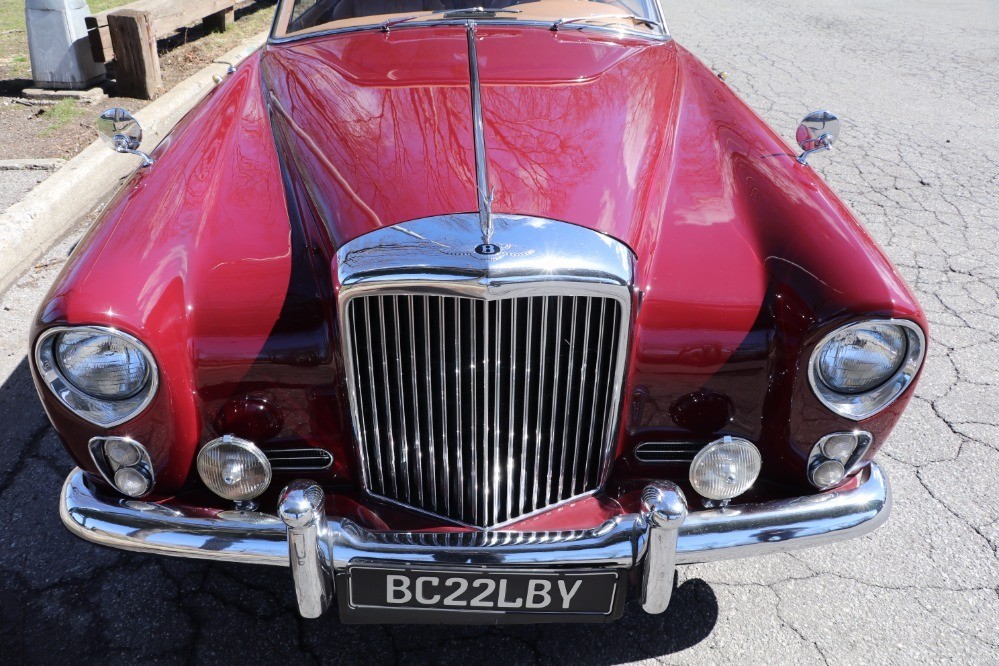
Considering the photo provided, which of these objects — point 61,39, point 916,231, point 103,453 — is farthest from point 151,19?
point 916,231

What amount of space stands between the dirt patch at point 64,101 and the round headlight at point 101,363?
3.76 metres

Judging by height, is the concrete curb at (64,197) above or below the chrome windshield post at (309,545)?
below

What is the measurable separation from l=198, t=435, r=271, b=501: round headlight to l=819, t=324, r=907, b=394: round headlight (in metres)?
1.28

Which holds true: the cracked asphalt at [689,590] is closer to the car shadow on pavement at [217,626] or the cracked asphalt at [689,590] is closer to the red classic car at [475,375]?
the car shadow on pavement at [217,626]

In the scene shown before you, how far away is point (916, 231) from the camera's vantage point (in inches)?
171

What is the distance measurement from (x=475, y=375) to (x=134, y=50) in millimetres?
5033

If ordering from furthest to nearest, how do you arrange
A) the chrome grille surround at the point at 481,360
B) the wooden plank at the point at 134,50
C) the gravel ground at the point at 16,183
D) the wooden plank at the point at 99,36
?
the wooden plank at the point at 99,36 → the wooden plank at the point at 134,50 → the gravel ground at the point at 16,183 → the chrome grille surround at the point at 481,360

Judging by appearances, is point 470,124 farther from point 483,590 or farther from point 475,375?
point 483,590

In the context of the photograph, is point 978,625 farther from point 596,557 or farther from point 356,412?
point 356,412

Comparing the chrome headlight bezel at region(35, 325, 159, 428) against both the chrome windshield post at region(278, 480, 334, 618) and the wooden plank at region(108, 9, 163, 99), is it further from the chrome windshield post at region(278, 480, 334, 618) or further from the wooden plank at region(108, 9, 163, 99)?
the wooden plank at region(108, 9, 163, 99)

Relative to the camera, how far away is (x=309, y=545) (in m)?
1.67

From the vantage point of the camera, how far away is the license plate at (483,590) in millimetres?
1704

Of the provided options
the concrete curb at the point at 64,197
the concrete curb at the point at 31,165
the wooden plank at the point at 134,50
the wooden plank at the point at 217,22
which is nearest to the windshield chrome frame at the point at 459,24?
the concrete curb at the point at 64,197

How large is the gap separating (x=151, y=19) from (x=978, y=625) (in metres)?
6.04
